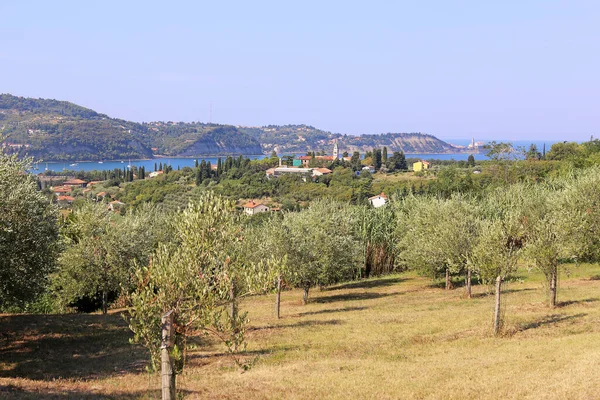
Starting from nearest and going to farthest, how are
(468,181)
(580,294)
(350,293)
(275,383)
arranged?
1. (275,383)
2. (580,294)
3. (350,293)
4. (468,181)

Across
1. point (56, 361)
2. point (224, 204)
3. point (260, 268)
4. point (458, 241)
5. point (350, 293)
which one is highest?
point (224, 204)

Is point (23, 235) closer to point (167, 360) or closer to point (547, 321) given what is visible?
point (167, 360)

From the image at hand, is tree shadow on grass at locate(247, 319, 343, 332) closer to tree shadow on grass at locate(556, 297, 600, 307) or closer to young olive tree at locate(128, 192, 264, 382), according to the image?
tree shadow on grass at locate(556, 297, 600, 307)

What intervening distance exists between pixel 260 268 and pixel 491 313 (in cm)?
2129

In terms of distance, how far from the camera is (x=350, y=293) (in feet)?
172

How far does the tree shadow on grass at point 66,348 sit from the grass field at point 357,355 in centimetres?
6

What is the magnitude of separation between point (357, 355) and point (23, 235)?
672 inches

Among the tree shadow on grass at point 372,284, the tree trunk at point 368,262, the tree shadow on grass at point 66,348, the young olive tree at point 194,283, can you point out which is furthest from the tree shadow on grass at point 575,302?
the tree trunk at point 368,262

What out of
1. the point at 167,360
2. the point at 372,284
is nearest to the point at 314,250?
the point at 372,284

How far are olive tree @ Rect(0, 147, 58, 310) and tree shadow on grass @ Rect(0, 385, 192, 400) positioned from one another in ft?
26.0

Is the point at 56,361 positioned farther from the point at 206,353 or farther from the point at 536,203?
the point at 536,203

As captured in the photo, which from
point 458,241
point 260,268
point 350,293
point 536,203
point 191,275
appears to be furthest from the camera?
point 536,203

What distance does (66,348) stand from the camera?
2852cm

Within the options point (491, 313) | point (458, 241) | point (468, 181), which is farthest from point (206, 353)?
point (468, 181)
